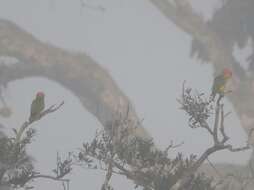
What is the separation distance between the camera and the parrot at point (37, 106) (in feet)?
10.6

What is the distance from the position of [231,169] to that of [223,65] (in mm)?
3674

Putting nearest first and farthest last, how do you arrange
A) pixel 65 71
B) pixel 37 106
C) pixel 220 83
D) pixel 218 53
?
pixel 37 106 < pixel 220 83 < pixel 65 71 < pixel 218 53

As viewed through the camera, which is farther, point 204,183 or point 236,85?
point 236,85

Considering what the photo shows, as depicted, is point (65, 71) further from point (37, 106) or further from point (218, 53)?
point (37, 106)

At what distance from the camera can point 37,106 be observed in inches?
128

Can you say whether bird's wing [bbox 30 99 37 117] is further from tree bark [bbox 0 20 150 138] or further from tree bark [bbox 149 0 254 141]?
tree bark [bbox 149 0 254 141]

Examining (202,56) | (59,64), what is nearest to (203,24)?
(202,56)

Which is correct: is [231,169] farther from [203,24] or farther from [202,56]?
[203,24]

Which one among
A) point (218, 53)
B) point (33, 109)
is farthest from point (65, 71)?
point (33, 109)

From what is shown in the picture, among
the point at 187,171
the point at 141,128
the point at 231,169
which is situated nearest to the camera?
the point at 187,171

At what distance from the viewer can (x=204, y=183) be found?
3.66m

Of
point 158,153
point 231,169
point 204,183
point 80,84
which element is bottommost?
point 204,183

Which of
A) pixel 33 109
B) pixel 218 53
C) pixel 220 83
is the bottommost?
pixel 33 109

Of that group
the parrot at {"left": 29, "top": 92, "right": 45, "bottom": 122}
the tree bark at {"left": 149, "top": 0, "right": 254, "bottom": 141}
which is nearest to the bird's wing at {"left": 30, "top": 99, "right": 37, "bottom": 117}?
the parrot at {"left": 29, "top": 92, "right": 45, "bottom": 122}
